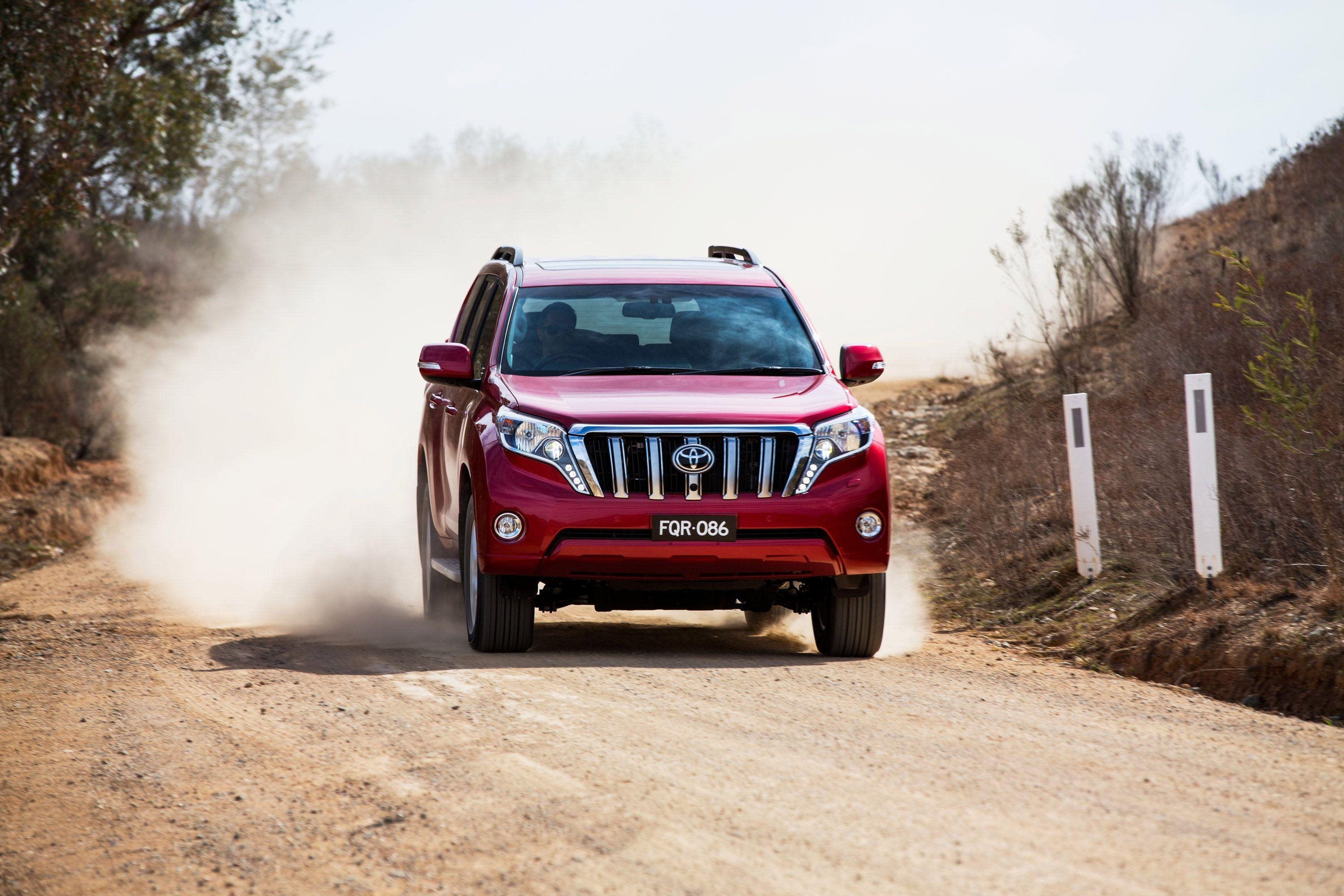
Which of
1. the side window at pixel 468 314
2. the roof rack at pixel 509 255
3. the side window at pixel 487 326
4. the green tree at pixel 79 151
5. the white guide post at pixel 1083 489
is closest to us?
the side window at pixel 487 326

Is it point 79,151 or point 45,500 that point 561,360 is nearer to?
point 45,500

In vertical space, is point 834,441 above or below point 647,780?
above

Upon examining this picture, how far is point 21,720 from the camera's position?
6613mm

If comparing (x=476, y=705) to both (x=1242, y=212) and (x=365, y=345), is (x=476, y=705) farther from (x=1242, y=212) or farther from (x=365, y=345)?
(x=365, y=345)

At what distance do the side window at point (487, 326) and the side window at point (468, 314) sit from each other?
15 centimetres

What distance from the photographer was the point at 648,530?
290 inches

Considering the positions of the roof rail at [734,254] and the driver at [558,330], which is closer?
Result: the driver at [558,330]

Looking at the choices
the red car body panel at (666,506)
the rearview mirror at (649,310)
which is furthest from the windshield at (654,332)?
the red car body panel at (666,506)

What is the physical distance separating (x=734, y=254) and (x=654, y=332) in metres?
1.91

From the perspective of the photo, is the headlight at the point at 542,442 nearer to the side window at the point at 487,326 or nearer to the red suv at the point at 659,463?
the red suv at the point at 659,463

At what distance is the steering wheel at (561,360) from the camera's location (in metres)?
8.32

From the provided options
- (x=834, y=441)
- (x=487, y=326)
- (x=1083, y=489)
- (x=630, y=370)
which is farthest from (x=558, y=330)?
(x=1083, y=489)

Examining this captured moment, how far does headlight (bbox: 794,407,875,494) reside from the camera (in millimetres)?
7504

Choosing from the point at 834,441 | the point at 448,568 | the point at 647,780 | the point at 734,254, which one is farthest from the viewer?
the point at 734,254
